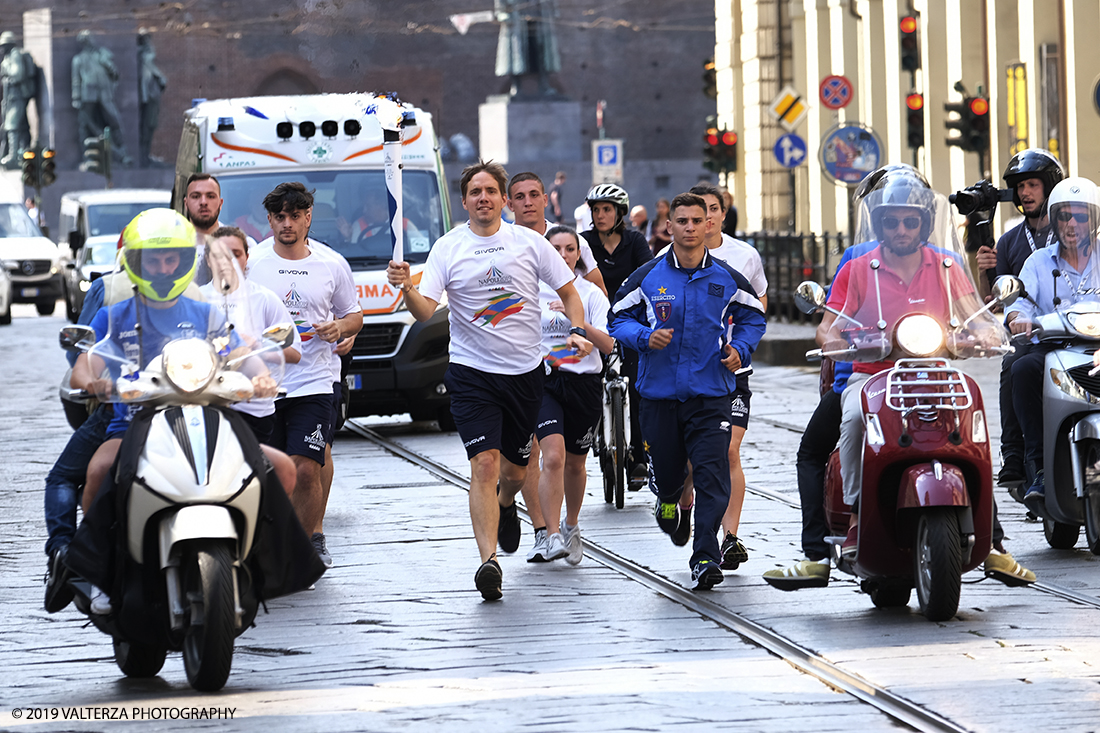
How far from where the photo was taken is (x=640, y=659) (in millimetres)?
6762

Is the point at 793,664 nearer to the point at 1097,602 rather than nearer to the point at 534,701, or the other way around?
the point at 534,701

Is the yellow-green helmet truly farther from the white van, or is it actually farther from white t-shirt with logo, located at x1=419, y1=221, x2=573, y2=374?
the white van

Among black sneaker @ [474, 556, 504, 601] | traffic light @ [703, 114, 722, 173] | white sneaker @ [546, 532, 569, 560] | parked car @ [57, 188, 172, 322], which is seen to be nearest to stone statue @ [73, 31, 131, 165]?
parked car @ [57, 188, 172, 322]

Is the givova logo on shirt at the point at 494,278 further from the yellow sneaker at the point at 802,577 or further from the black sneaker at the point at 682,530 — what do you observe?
the yellow sneaker at the point at 802,577

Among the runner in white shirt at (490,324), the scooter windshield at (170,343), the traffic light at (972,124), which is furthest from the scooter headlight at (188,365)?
the traffic light at (972,124)

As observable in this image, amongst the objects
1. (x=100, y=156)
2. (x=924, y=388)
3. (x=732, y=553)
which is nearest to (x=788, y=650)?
(x=924, y=388)

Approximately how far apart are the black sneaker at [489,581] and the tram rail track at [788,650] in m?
0.67

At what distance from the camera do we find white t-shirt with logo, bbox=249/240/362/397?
8938 millimetres

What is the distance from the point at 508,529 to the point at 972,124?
17142 millimetres

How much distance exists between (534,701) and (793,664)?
99 centimetres

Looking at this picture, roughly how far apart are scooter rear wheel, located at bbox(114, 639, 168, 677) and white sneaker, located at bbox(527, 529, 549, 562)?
8.91 feet

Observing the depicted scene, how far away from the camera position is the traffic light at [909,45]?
2602 centimetres

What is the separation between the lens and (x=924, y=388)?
7.30 metres

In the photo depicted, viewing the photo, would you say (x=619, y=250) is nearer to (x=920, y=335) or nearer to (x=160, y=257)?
(x=920, y=335)
